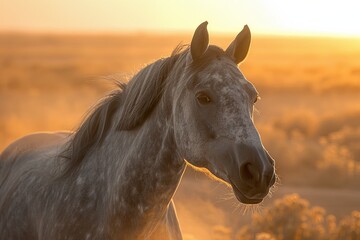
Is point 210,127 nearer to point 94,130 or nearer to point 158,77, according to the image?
point 158,77

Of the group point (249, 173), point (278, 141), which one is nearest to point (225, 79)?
point (249, 173)

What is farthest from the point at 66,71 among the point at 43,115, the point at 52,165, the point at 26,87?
the point at 52,165

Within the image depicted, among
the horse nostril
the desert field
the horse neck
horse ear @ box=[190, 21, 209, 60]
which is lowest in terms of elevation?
the desert field

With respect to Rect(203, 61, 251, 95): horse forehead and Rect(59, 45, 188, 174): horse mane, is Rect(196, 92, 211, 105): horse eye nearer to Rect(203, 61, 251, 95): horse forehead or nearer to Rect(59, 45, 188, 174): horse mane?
Rect(203, 61, 251, 95): horse forehead

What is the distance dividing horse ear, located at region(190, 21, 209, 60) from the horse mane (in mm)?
217

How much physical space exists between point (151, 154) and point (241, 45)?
0.85m

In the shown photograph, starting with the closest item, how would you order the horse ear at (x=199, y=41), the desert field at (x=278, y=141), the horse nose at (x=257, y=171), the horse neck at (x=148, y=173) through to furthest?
the horse nose at (x=257, y=171), the horse ear at (x=199, y=41), the horse neck at (x=148, y=173), the desert field at (x=278, y=141)

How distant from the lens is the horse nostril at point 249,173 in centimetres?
385

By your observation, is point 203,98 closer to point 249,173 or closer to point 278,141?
point 249,173

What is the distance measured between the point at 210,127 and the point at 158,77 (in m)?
0.54

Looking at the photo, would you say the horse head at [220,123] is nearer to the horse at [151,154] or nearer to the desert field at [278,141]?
the horse at [151,154]

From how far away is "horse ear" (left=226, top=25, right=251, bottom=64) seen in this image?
4448mm

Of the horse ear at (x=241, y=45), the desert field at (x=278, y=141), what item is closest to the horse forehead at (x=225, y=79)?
the horse ear at (x=241, y=45)

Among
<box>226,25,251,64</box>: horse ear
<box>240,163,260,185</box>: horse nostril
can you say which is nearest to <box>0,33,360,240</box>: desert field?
<box>226,25,251,64</box>: horse ear
